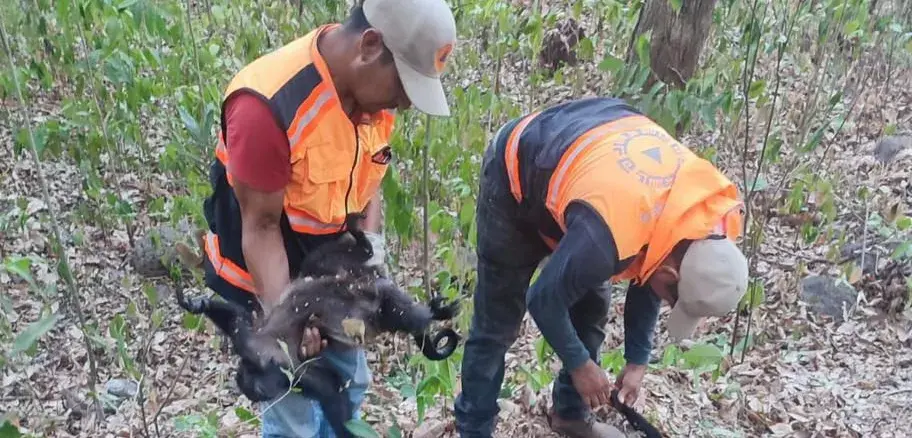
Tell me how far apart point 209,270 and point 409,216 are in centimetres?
81

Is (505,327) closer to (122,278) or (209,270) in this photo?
(209,270)

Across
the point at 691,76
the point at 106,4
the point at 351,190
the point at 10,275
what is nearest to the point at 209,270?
the point at 351,190

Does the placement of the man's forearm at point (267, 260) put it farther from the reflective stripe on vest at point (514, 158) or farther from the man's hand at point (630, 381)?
the man's hand at point (630, 381)

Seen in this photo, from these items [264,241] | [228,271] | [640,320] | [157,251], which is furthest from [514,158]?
[157,251]

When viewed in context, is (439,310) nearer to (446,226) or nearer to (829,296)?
(446,226)

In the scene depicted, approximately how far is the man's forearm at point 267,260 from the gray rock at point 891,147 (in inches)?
139

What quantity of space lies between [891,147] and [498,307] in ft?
Result: 9.77

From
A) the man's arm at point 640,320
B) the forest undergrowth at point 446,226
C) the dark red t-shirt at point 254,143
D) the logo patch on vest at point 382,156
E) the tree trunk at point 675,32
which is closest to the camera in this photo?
the dark red t-shirt at point 254,143

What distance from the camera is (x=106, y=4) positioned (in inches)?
140

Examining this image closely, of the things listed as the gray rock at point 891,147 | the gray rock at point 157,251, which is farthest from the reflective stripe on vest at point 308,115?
the gray rock at point 891,147

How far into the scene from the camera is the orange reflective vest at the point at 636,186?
1836 mm

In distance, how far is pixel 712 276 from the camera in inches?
71.9

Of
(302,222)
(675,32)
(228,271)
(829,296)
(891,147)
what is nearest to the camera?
(302,222)

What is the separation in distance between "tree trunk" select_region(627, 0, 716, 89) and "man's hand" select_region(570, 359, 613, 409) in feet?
7.18
